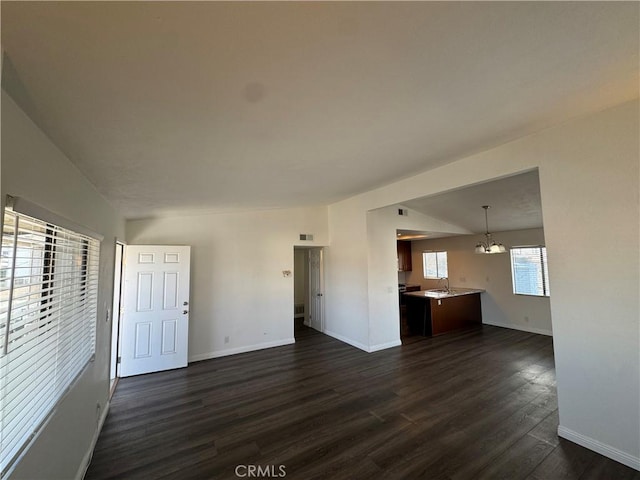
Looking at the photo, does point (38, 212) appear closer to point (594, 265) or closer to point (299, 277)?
point (594, 265)

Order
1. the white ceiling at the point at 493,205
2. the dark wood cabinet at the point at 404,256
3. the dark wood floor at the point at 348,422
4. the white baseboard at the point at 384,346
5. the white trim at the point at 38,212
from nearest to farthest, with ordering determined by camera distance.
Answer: the white trim at the point at 38,212, the dark wood floor at the point at 348,422, the white ceiling at the point at 493,205, the white baseboard at the point at 384,346, the dark wood cabinet at the point at 404,256

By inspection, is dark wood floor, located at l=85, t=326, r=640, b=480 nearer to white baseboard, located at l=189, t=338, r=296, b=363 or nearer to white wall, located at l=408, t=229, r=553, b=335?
white baseboard, located at l=189, t=338, r=296, b=363

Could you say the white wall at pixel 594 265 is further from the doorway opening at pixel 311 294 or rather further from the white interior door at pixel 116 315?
the white interior door at pixel 116 315

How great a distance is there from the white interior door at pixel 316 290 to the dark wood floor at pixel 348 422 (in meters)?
1.79

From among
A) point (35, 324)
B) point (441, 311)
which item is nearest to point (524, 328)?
point (441, 311)

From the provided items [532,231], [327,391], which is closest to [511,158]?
[327,391]

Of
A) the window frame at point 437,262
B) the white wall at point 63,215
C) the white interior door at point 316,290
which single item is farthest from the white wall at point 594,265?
the window frame at point 437,262

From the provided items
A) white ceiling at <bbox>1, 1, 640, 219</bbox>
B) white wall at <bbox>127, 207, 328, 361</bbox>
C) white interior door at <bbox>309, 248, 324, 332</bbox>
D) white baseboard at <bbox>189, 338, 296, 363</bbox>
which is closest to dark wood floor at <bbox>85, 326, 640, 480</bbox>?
white baseboard at <bbox>189, 338, 296, 363</bbox>

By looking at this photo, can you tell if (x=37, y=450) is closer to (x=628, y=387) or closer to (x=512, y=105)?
(x=512, y=105)

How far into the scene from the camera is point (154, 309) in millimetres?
4086

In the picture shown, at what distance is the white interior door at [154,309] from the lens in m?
3.96

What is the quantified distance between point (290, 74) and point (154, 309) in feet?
13.5

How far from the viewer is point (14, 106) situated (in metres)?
1.16

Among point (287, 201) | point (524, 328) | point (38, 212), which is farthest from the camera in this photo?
point (524, 328)
